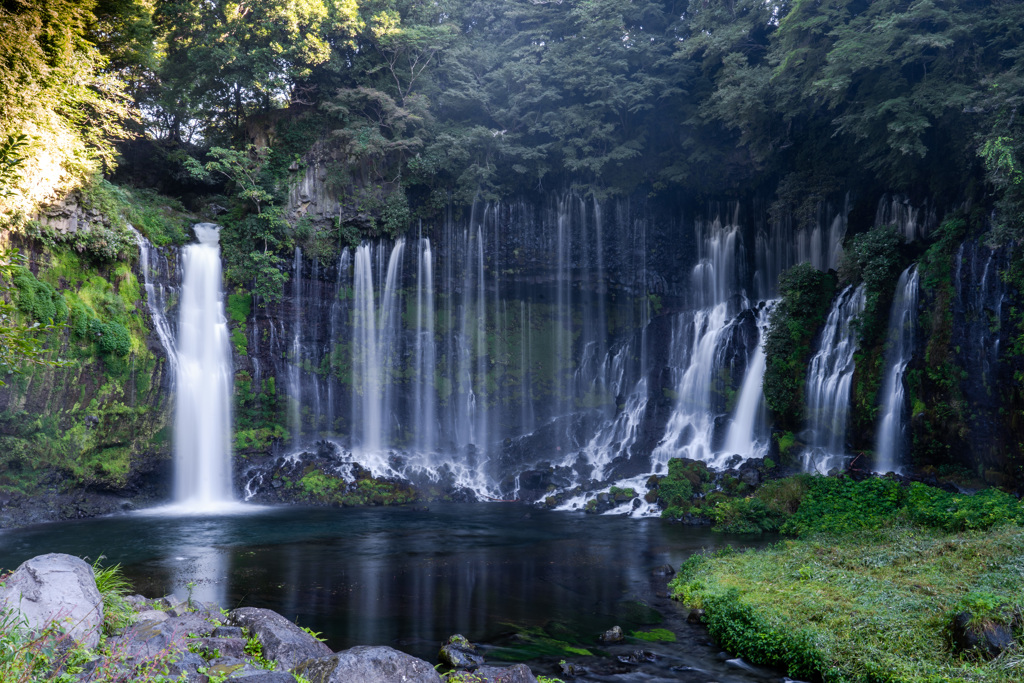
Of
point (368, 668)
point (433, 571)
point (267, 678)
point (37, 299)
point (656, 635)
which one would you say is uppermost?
point (37, 299)

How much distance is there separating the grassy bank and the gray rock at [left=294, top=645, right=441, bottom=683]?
4.12 meters

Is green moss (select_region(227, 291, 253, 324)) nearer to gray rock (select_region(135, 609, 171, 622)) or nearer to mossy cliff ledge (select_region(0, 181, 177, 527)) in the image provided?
mossy cliff ledge (select_region(0, 181, 177, 527))

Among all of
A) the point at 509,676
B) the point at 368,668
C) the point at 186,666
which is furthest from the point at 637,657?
the point at 186,666

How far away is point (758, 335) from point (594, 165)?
28.3ft

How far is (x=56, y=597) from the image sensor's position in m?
5.76

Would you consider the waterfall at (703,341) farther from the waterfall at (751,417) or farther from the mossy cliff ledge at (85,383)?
the mossy cliff ledge at (85,383)

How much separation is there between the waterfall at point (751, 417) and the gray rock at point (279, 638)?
1602 centimetres

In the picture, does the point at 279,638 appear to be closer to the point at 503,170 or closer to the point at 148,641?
the point at 148,641

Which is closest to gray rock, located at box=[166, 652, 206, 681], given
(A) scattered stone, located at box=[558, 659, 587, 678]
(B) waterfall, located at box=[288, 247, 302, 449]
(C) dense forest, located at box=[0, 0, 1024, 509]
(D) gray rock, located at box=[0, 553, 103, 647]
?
(D) gray rock, located at box=[0, 553, 103, 647]

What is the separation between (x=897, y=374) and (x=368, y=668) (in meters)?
16.2

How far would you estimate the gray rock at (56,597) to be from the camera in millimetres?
5539

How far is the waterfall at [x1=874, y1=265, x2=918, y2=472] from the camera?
16.5m

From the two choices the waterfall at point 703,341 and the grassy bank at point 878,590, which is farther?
the waterfall at point 703,341

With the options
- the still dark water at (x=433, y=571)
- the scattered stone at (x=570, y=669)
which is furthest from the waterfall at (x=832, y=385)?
the scattered stone at (x=570, y=669)
